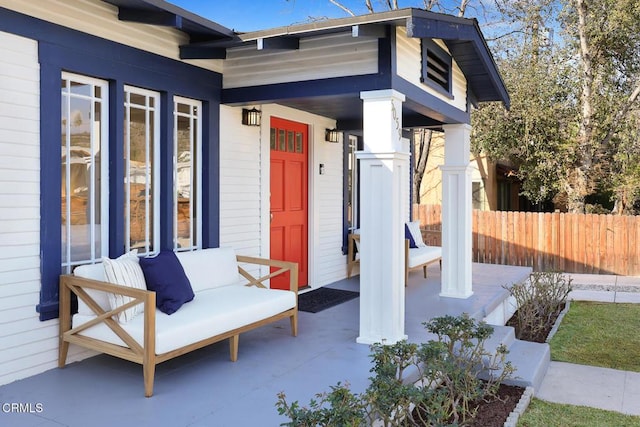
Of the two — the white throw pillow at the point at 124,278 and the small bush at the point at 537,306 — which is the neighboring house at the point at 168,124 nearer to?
the white throw pillow at the point at 124,278

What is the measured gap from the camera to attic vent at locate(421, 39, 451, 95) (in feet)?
17.7

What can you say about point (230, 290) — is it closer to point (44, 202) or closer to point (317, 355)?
point (317, 355)

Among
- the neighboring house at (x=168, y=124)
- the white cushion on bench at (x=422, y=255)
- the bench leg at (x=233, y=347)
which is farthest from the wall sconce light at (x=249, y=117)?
the white cushion on bench at (x=422, y=255)

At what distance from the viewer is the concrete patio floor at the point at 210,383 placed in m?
3.22

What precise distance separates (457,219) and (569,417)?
3.24m

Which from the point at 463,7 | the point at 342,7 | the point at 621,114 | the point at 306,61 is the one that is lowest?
the point at 306,61

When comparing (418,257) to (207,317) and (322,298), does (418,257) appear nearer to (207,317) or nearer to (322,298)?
(322,298)

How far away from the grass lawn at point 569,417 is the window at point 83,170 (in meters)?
3.62

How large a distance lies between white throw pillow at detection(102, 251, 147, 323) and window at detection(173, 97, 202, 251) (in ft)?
3.51

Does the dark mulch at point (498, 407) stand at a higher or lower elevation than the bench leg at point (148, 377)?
lower

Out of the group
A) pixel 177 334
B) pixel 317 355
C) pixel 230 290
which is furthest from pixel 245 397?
pixel 230 290

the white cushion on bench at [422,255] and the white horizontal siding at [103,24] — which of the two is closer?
the white horizontal siding at [103,24]

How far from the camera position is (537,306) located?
21.3 ft

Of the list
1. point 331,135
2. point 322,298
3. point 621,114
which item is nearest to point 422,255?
point 322,298
